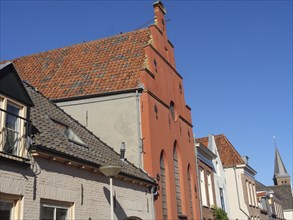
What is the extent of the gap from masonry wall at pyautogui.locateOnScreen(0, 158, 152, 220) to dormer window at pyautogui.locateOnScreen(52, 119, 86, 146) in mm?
1544

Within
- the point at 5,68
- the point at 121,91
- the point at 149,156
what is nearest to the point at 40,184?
the point at 5,68

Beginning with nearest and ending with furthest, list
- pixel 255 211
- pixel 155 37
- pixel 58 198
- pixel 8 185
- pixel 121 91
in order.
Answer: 1. pixel 8 185
2. pixel 58 198
3. pixel 121 91
4. pixel 155 37
5. pixel 255 211

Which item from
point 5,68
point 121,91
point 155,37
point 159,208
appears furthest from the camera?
point 155,37

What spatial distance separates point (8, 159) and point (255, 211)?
33.0m

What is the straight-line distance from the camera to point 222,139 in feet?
127

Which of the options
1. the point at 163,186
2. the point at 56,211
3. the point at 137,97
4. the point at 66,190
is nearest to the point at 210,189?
the point at 163,186

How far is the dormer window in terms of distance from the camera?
1288 cm

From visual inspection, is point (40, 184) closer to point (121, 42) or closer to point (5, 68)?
point (5, 68)

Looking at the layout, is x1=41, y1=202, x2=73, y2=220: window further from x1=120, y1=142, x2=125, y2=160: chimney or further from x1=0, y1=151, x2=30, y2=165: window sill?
x1=120, y1=142, x2=125, y2=160: chimney

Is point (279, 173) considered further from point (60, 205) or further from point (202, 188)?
point (60, 205)

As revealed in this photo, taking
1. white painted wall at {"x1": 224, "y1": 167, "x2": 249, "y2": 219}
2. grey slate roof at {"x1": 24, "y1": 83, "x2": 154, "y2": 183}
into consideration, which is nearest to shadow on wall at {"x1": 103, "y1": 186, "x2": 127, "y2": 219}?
grey slate roof at {"x1": 24, "y1": 83, "x2": 154, "y2": 183}

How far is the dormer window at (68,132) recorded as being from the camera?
12.9 m

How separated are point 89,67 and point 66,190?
34.4 ft

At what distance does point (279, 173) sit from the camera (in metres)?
102
